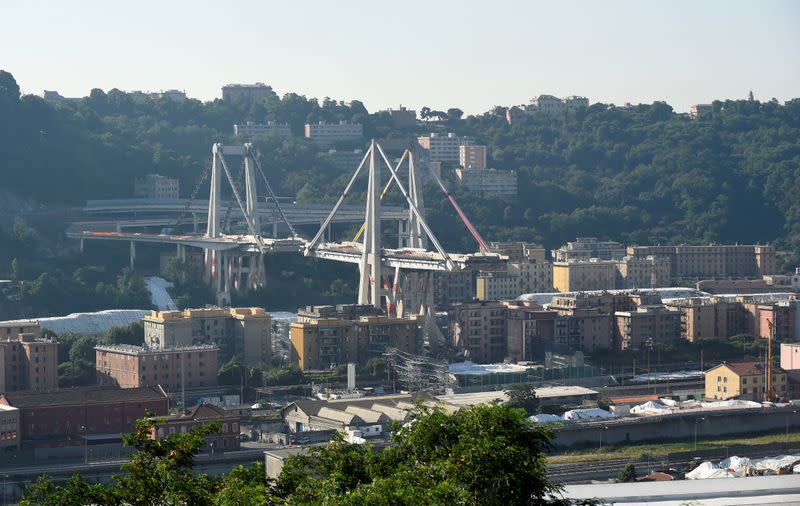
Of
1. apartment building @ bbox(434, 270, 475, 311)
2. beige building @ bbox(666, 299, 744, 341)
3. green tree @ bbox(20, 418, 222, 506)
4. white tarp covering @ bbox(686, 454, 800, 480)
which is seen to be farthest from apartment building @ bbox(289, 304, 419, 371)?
green tree @ bbox(20, 418, 222, 506)

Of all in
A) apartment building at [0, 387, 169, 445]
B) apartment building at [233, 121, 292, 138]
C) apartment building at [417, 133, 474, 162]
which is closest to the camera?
apartment building at [0, 387, 169, 445]

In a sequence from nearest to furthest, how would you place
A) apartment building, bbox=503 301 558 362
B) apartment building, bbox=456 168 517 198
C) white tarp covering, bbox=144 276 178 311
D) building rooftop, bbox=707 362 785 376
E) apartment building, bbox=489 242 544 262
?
building rooftop, bbox=707 362 785 376
apartment building, bbox=503 301 558 362
white tarp covering, bbox=144 276 178 311
apartment building, bbox=489 242 544 262
apartment building, bbox=456 168 517 198

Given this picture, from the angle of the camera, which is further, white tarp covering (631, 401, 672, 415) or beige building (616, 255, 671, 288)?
beige building (616, 255, 671, 288)

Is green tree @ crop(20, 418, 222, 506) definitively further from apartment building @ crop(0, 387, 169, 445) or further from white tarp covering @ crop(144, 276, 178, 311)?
white tarp covering @ crop(144, 276, 178, 311)

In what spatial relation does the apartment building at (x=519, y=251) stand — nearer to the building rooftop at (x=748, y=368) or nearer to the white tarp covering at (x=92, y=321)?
the white tarp covering at (x=92, y=321)

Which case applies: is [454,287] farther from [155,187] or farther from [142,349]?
[142,349]

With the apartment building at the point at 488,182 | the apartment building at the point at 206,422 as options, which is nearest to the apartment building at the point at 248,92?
the apartment building at the point at 488,182
